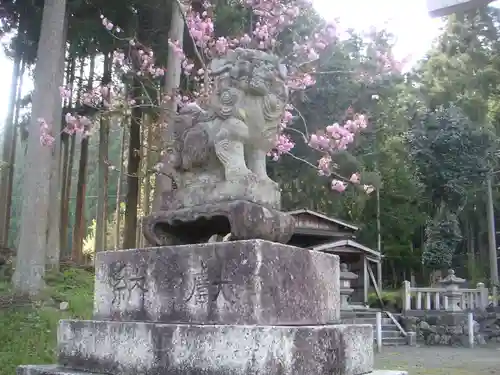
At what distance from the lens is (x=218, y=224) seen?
10.8 feet

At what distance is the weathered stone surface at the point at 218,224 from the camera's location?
10.1 ft

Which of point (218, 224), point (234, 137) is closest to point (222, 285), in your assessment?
point (218, 224)

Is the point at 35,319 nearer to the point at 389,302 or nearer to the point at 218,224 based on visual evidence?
the point at 218,224

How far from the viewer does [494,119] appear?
21875 mm

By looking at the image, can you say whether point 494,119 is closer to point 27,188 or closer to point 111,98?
point 111,98

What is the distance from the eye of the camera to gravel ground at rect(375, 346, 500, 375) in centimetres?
885

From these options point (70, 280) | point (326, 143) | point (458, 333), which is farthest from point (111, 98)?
point (458, 333)

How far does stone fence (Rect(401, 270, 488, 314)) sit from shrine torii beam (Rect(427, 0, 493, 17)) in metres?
13.1

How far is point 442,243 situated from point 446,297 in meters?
1.60

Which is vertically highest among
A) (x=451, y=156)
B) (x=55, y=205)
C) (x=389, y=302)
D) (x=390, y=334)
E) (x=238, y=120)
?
(x=451, y=156)

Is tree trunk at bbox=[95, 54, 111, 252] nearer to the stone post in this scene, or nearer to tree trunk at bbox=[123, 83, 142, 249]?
tree trunk at bbox=[123, 83, 142, 249]

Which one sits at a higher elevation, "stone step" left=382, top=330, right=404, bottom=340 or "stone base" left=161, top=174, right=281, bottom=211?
"stone base" left=161, top=174, right=281, bottom=211

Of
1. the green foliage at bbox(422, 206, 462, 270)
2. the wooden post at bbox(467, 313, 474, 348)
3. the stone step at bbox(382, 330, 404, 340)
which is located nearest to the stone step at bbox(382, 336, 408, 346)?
the stone step at bbox(382, 330, 404, 340)

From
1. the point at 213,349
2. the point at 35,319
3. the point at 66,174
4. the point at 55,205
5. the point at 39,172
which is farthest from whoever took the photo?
the point at 66,174
